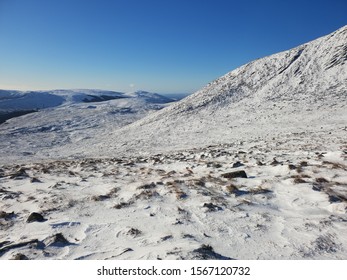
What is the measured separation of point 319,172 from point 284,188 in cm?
179

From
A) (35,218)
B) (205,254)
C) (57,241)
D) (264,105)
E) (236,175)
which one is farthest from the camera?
(264,105)

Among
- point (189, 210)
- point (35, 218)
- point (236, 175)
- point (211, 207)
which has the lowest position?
point (35, 218)

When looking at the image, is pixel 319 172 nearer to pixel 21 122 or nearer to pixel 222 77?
pixel 222 77

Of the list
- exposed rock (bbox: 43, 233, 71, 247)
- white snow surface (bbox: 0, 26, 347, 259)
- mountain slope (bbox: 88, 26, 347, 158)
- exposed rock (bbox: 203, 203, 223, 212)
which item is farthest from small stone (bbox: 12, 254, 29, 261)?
mountain slope (bbox: 88, 26, 347, 158)

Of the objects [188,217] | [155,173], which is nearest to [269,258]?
[188,217]

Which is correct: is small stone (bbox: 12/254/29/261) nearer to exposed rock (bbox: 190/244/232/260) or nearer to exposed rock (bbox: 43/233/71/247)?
exposed rock (bbox: 43/233/71/247)

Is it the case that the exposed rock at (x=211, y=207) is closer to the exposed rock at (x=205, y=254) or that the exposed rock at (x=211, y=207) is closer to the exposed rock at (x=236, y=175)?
the exposed rock at (x=205, y=254)

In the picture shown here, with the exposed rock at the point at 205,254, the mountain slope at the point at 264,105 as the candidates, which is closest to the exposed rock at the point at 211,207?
the exposed rock at the point at 205,254

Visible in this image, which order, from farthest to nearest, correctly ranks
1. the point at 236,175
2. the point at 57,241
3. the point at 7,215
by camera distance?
the point at 236,175 → the point at 7,215 → the point at 57,241

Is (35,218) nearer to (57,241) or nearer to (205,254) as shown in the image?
(57,241)

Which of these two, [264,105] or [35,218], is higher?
[264,105]

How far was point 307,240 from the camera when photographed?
204 inches

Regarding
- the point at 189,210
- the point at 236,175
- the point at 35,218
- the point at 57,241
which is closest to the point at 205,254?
the point at 189,210

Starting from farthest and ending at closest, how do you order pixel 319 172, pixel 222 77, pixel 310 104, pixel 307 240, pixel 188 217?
1. pixel 222 77
2. pixel 310 104
3. pixel 319 172
4. pixel 188 217
5. pixel 307 240
